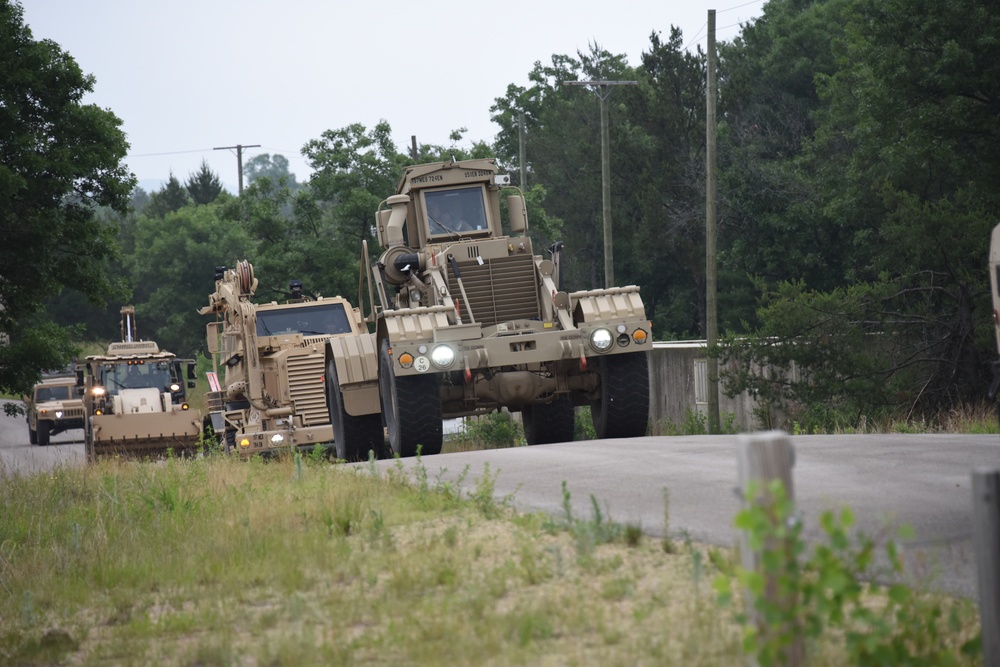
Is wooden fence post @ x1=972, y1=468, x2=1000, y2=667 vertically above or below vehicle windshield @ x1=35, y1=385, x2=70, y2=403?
below

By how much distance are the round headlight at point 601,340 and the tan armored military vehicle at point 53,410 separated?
2555 centimetres

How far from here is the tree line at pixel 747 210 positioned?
25.5 meters

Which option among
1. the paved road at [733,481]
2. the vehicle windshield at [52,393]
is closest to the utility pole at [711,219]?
the paved road at [733,481]

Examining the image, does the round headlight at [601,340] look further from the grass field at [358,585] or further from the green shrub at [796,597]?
the green shrub at [796,597]

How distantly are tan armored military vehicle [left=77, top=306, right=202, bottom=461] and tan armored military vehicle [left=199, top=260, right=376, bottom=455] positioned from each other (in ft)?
7.79

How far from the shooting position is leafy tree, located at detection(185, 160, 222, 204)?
298 feet

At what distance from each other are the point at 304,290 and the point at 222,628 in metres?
34.3

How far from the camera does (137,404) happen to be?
2742 centimetres

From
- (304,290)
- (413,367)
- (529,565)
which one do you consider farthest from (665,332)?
(529,565)

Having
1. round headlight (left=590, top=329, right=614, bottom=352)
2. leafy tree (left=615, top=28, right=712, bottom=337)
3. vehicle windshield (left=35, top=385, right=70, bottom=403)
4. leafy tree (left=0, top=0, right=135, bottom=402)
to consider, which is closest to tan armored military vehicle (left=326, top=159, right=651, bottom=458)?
round headlight (left=590, top=329, right=614, bottom=352)

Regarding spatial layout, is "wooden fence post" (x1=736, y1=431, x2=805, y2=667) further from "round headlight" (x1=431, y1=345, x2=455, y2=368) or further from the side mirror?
the side mirror

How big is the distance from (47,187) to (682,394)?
1525cm

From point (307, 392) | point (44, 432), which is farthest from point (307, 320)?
point (44, 432)

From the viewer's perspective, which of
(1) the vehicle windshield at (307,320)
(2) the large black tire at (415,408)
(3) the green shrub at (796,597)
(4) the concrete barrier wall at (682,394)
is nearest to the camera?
(3) the green shrub at (796,597)
